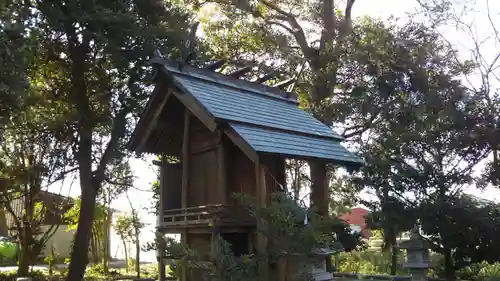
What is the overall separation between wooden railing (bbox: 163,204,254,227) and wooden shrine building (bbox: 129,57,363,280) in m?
0.02

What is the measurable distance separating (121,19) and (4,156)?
8819 millimetres

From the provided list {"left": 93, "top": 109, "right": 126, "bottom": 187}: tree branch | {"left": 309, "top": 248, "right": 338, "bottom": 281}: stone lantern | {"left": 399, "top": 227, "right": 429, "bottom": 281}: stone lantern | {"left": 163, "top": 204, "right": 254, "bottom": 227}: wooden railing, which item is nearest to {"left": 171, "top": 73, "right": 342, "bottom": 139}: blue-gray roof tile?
{"left": 163, "top": 204, "right": 254, "bottom": 227}: wooden railing

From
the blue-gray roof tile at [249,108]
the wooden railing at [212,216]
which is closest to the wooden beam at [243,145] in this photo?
the blue-gray roof tile at [249,108]

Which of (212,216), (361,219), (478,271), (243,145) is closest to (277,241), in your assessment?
(212,216)

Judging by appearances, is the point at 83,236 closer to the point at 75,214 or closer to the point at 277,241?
the point at 75,214

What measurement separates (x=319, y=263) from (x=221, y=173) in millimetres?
2415

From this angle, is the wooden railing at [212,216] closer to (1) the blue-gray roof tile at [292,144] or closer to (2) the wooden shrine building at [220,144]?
(2) the wooden shrine building at [220,144]

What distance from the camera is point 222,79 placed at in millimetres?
9773

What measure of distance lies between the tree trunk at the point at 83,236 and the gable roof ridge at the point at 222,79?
6.74 m

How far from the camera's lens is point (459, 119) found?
1345 cm

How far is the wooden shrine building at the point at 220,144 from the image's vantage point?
7.79 metres

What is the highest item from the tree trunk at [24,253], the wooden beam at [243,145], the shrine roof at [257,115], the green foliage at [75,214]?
the shrine roof at [257,115]

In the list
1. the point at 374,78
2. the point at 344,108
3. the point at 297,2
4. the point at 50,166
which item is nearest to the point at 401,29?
the point at 374,78

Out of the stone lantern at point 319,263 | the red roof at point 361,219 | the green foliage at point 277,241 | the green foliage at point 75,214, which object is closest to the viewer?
the green foliage at point 277,241
